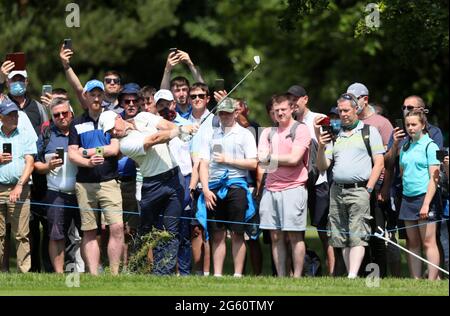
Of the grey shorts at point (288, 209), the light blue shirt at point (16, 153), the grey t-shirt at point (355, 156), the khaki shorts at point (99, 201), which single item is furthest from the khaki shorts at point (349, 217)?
the light blue shirt at point (16, 153)

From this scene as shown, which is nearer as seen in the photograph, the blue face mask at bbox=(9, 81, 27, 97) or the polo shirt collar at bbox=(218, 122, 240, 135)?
the polo shirt collar at bbox=(218, 122, 240, 135)

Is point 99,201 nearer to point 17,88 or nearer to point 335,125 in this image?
point 17,88

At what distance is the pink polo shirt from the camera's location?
54.7 ft

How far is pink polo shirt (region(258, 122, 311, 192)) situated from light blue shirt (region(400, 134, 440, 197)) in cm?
126

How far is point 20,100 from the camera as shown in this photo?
721 inches

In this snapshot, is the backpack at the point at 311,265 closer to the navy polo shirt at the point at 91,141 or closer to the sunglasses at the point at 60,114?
the navy polo shirt at the point at 91,141

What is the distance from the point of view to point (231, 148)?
55.8ft

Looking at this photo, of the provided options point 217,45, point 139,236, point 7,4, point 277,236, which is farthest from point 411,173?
point 217,45

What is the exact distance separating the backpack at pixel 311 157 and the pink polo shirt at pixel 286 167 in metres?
0.05

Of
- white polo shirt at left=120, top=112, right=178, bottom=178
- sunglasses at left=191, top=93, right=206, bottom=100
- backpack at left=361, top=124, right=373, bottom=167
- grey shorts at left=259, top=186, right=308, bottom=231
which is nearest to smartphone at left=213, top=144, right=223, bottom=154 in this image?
white polo shirt at left=120, top=112, right=178, bottom=178

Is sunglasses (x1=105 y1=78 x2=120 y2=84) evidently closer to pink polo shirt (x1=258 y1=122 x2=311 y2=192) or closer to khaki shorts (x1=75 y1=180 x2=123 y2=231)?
khaki shorts (x1=75 y1=180 x2=123 y2=231)

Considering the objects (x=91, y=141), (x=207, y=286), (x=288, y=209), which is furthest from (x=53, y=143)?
(x=207, y=286)

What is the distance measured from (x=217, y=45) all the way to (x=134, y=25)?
5877mm

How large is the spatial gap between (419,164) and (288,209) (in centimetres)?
170
